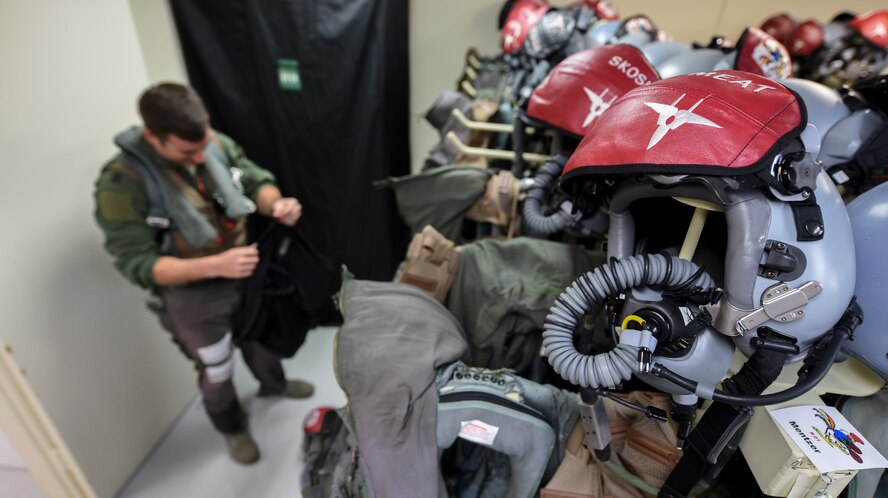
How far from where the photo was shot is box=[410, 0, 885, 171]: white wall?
6.27 ft

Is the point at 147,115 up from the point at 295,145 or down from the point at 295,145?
up

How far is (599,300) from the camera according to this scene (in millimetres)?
578

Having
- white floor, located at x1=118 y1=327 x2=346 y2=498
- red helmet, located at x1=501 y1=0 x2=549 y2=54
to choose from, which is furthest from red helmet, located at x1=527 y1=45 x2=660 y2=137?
white floor, located at x1=118 y1=327 x2=346 y2=498

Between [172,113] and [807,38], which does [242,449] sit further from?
[807,38]

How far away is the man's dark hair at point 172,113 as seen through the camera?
1206 mm

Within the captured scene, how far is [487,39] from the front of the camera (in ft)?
7.02

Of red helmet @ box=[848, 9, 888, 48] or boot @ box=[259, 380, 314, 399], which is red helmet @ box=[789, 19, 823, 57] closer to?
red helmet @ box=[848, 9, 888, 48]

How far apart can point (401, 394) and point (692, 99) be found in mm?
645

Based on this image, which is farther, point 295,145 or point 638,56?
point 295,145

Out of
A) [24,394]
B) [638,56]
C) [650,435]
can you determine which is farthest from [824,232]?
[24,394]

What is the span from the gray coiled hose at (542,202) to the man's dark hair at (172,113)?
3.27 feet

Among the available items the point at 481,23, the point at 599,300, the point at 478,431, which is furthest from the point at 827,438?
the point at 481,23

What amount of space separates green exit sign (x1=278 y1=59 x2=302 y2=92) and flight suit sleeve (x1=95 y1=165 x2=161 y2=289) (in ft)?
3.28

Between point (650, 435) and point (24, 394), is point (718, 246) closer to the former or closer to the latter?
point (650, 435)
